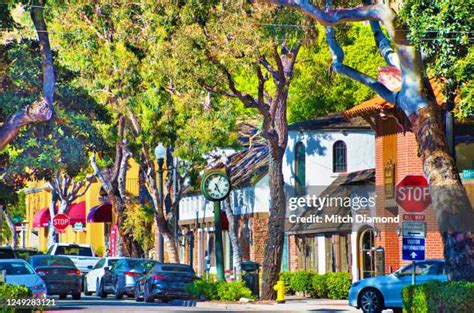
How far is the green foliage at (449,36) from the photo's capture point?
2253 cm

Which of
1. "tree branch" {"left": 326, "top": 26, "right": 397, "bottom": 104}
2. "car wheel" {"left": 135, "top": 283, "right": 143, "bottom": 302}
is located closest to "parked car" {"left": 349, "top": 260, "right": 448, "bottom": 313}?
"tree branch" {"left": 326, "top": 26, "right": 397, "bottom": 104}

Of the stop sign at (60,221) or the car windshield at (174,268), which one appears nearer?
the car windshield at (174,268)

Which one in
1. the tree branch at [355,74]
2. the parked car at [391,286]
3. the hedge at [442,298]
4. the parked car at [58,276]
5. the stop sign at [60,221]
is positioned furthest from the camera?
the stop sign at [60,221]

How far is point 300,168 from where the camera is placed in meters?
52.3

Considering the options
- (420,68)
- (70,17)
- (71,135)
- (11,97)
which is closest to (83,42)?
(70,17)

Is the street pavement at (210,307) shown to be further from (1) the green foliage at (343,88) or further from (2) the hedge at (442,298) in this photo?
(1) the green foliage at (343,88)

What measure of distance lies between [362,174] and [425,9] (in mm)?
25072

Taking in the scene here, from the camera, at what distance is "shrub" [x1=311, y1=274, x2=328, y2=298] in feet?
145

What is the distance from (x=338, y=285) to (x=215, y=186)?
576cm

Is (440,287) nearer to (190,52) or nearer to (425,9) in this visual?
(425,9)

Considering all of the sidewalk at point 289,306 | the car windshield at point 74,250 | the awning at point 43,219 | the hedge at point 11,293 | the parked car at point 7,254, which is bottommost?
the sidewalk at point 289,306

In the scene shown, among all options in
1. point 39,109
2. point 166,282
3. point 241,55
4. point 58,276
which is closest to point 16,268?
point 39,109

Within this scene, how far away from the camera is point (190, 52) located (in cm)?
3616

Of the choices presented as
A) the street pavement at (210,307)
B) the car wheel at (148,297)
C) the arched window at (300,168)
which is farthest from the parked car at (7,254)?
the arched window at (300,168)
